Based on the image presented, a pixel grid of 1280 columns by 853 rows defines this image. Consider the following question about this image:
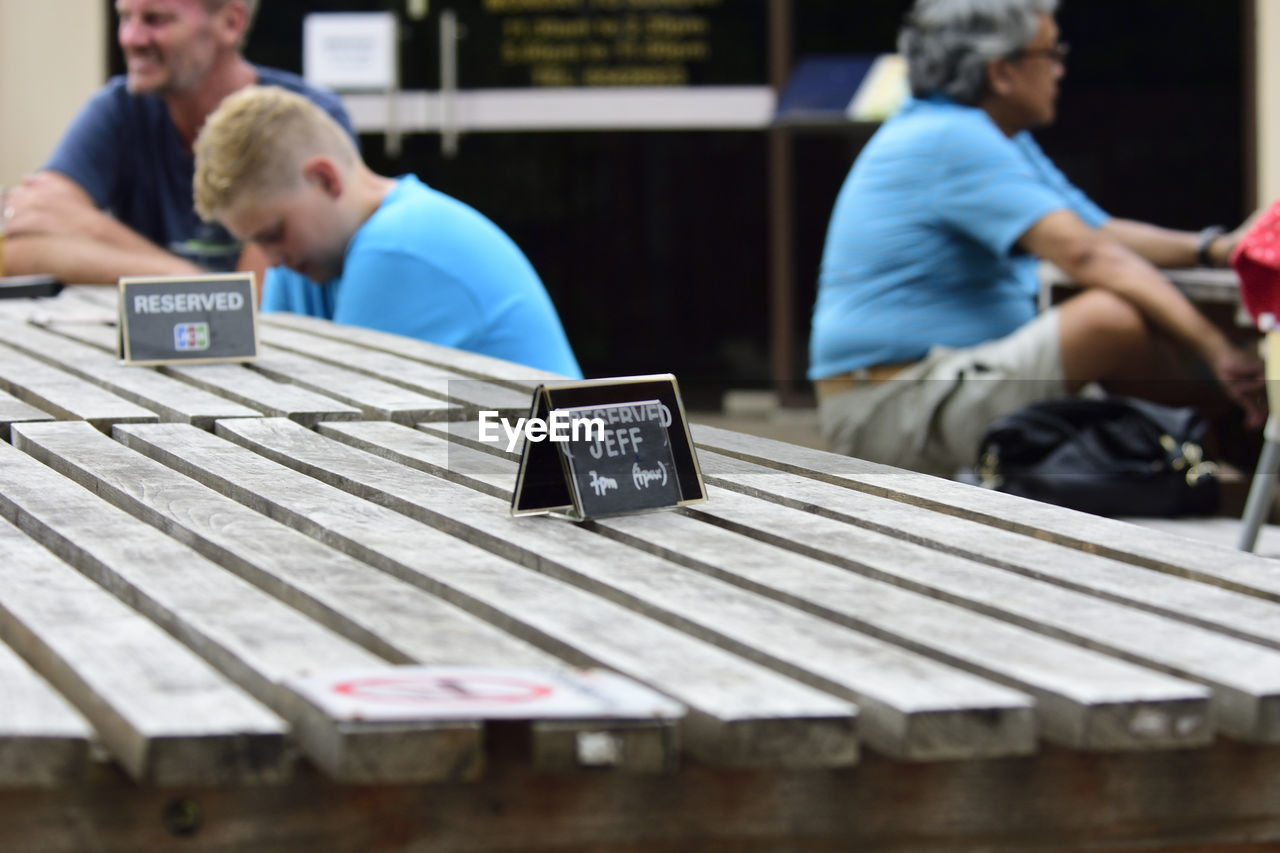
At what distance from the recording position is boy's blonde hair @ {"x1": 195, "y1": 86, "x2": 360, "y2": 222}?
9.02ft

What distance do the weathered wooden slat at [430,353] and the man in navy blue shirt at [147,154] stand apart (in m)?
0.78

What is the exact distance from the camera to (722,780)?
2.90ft

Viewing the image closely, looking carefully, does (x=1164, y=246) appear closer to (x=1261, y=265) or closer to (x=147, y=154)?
(x=1261, y=265)

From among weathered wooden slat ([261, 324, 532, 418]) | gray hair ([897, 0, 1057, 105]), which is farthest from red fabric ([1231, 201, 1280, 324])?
weathered wooden slat ([261, 324, 532, 418])

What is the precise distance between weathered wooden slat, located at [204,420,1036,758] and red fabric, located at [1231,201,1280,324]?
1.90 m

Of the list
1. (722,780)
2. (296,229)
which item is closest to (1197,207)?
(296,229)

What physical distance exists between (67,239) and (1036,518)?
2.80 meters

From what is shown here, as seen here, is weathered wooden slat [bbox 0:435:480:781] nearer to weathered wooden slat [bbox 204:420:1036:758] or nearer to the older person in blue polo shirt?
weathered wooden slat [bbox 204:420:1036:758]

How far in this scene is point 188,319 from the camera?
7.73 ft

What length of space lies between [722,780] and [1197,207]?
5.35m

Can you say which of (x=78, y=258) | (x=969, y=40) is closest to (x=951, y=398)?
(x=969, y=40)

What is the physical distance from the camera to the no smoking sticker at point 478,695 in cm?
82

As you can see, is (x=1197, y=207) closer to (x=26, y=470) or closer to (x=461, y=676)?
(x=26, y=470)

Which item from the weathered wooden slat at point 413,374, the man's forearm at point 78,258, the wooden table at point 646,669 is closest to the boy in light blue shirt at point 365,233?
the weathered wooden slat at point 413,374
